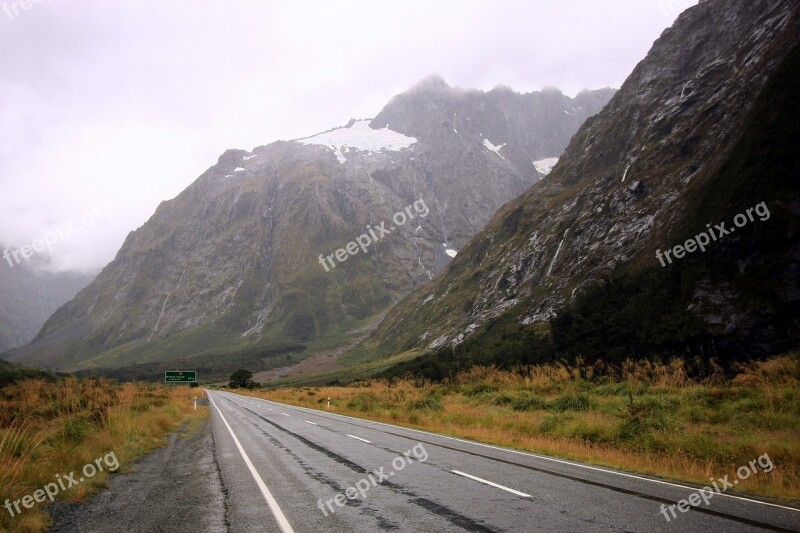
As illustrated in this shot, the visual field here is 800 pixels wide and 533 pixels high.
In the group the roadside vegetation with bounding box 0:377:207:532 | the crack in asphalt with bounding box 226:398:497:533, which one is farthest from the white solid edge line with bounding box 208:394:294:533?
the roadside vegetation with bounding box 0:377:207:532

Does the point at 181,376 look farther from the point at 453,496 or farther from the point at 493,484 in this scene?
the point at 453,496

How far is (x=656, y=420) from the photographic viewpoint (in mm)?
15039

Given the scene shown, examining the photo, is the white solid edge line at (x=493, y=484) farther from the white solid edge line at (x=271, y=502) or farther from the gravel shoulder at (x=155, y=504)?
the gravel shoulder at (x=155, y=504)

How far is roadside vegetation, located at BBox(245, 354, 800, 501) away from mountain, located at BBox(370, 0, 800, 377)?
7024 mm

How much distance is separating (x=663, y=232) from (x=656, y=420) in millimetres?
51302

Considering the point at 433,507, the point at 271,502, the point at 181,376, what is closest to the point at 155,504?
the point at 271,502

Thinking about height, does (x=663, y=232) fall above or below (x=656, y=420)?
above

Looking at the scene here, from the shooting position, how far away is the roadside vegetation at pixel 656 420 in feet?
37.6

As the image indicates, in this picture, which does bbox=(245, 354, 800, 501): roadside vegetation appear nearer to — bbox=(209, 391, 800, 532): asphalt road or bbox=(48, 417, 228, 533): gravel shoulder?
bbox=(209, 391, 800, 532): asphalt road

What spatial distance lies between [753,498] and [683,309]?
29.7 meters

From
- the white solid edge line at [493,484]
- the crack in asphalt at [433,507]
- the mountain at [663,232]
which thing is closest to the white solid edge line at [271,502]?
the crack in asphalt at [433,507]

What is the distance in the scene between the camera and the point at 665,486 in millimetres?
9445

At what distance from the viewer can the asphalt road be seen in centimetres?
675

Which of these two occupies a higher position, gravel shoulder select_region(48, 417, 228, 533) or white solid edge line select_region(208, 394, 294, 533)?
gravel shoulder select_region(48, 417, 228, 533)
